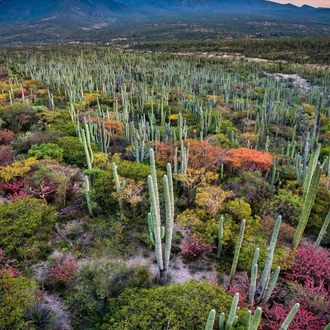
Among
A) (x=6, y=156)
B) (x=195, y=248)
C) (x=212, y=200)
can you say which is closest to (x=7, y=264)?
(x=195, y=248)

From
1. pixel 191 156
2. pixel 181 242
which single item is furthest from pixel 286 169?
pixel 181 242

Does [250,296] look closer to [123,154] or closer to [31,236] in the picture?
[31,236]

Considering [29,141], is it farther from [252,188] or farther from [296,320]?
[296,320]

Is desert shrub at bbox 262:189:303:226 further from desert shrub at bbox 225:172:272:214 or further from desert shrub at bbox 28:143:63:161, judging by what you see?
desert shrub at bbox 28:143:63:161

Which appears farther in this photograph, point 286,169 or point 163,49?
point 163,49

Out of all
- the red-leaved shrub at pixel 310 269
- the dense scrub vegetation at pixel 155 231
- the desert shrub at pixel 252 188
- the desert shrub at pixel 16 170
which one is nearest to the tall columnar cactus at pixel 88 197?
the dense scrub vegetation at pixel 155 231

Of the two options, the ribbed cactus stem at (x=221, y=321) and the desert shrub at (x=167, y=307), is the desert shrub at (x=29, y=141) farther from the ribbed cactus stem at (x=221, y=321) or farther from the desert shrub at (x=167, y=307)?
the ribbed cactus stem at (x=221, y=321)
